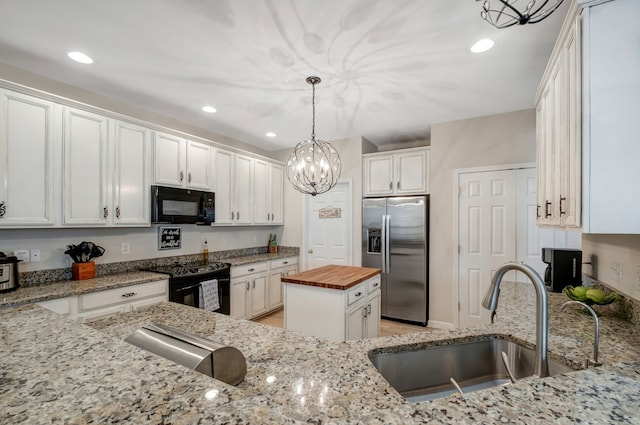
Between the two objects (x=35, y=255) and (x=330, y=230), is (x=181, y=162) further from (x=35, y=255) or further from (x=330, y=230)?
(x=330, y=230)

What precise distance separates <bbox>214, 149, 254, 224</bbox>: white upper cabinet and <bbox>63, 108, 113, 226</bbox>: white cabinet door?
52.0 inches

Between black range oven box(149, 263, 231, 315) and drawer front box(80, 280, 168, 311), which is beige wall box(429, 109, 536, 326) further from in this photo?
drawer front box(80, 280, 168, 311)

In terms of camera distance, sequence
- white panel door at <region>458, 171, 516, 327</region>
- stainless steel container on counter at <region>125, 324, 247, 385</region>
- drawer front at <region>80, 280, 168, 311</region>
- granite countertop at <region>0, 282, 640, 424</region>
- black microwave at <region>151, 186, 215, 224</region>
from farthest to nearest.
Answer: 1. white panel door at <region>458, 171, 516, 327</region>
2. black microwave at <region>151, 186, 215, 224</region>
3. drawer front at <region>80, 280, 168, 311</region>
4. stainless steel container on counter at <region>125, 324, 247, 385</region>
5. granite countertop at <region>0, 282, 640, 424</region>

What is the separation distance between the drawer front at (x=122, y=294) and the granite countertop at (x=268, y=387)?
1.26 m

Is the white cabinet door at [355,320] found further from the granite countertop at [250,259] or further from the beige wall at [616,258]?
the granite countertop at [250,259]

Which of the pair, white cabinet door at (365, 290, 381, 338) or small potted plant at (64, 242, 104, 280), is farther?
white cabinet door at (365, 290, 381, 338)

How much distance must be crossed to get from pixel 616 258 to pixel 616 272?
0.08 meters

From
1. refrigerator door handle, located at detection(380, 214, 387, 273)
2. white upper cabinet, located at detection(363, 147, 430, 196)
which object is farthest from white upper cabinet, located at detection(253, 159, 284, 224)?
refrigerator door handle, located at detection(380, 214, 387, 273)

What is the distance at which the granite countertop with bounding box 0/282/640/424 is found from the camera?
0.56m

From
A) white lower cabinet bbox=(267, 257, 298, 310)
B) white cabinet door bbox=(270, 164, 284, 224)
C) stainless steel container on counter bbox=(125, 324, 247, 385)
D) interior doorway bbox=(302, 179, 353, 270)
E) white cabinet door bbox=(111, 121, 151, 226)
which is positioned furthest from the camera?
white cabinet door bbox=(270, 164, 284, 224)

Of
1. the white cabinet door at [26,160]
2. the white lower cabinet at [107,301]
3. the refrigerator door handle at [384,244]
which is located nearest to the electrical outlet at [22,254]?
the white cabinet door at [26,160]

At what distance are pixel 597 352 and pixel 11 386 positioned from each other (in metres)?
1.84

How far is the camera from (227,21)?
190cm

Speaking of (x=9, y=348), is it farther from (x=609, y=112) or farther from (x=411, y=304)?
(x=411, y=304)
